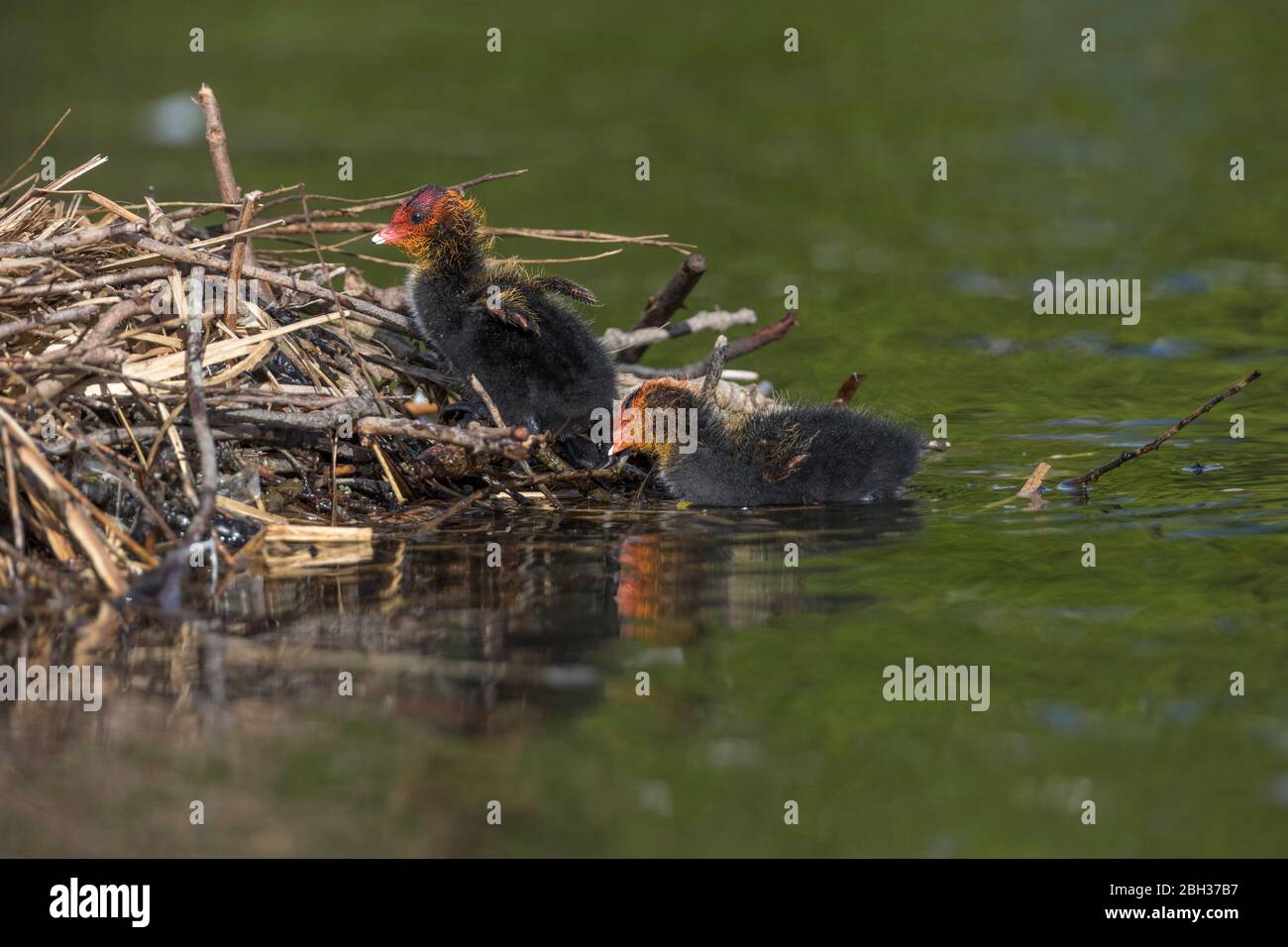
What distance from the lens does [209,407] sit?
5.86m

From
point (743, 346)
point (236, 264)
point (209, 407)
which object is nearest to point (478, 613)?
point (209, 407)

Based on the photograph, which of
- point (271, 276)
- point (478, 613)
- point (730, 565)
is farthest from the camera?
point (271, 276)

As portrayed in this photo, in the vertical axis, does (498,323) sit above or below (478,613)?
above

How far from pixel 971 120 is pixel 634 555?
11595 millimetres

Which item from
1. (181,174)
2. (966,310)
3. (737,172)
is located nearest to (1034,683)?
(966,310)

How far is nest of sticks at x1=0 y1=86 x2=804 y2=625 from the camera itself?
548 cm

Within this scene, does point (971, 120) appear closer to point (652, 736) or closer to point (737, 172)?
point (737, 172)

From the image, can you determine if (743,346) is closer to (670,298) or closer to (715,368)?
(670,298)

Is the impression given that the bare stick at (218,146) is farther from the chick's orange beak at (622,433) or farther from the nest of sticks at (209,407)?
the chick's orange beak at (622,433)

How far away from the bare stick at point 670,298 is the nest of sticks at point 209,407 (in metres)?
0.02

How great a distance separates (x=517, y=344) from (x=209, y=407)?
1.18m

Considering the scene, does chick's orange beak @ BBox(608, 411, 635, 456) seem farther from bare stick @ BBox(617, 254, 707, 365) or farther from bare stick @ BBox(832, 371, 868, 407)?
bare stick @ BBox(832, 371, 868, 407)

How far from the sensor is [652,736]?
426 cm

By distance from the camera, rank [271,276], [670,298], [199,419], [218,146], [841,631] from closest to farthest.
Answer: [841,631] → [199,419] → [271,276] → [218,146] → [670,298]
